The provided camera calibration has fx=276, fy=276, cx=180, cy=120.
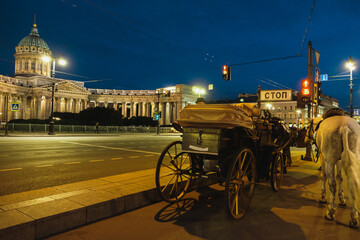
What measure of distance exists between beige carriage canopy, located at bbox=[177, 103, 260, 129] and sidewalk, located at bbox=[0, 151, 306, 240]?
1743 millimetres

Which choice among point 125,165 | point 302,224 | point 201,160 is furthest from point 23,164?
point 302,224

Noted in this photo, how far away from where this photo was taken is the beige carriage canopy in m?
5.06

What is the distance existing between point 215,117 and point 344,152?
7.95ft

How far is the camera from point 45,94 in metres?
87.4

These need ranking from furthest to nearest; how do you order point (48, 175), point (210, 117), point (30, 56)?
point (30, 56), point (48, 175), point (210, 117)

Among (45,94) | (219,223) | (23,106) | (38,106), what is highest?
(45,94)

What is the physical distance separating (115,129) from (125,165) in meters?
42.0

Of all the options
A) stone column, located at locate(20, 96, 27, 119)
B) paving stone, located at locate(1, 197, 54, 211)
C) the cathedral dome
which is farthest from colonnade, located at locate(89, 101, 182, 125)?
paving stone, located at locate(1, 197, 54, 211)

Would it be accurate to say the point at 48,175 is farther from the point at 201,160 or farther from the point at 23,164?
the point at 201,160

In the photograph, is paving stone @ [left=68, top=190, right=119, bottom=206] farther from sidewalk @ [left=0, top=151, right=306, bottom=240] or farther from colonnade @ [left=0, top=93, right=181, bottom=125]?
colonnade @ [left=0, top=93, right=181, bottom=125]

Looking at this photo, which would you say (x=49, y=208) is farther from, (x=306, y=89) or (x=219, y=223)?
(x=306, y=89)

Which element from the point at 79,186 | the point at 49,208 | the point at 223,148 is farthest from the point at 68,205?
the point at 223,148

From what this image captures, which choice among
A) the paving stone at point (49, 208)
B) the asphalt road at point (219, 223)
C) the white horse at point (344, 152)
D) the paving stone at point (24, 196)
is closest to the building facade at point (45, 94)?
the paving stone at point (24, 196)

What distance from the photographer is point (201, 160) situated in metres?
6.09
